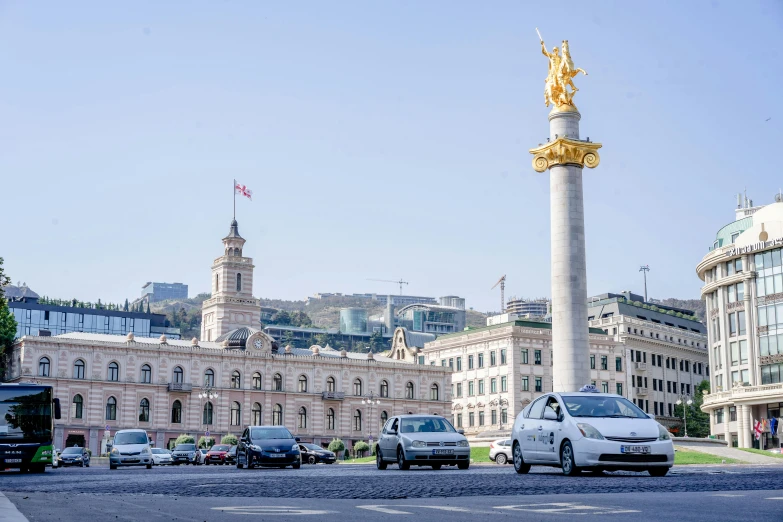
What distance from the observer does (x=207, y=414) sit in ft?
317

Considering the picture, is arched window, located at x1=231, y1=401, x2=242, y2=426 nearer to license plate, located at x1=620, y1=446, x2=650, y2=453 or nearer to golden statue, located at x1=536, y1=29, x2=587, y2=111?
golden statue, located at x1=536, y1=29, x2=587, y2=111

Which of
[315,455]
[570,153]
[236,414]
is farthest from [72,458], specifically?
[236,414]

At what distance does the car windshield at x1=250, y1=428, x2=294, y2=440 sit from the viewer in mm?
36125

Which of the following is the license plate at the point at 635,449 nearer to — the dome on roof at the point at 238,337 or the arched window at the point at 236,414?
the arched window at the point at 236,414

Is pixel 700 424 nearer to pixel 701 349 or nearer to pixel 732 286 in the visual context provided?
pixel 701 349

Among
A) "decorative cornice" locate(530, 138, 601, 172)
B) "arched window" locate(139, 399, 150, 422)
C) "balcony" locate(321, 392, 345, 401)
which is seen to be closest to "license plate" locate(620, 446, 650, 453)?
"decorative cornice" locate(530, 138, 601, 172)

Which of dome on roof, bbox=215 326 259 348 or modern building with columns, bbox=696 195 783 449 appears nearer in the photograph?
modern building with columns, bbox=696 195 783 449

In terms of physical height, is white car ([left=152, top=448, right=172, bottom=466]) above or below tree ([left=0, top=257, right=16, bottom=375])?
below

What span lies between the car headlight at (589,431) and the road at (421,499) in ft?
2.62

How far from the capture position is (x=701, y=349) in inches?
4904

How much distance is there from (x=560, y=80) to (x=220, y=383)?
58483 millimetres

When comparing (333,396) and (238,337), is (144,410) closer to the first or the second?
(238,337)

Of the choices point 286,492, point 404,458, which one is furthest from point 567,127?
point 286,492

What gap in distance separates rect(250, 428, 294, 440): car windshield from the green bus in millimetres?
6482
